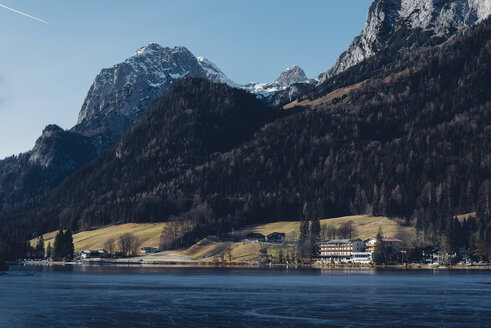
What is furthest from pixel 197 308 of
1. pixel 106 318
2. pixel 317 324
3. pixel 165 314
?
pixel 317 324

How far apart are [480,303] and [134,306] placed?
192 ft

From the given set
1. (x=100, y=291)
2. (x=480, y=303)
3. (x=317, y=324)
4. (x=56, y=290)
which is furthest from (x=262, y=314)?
(x=56, y=290)

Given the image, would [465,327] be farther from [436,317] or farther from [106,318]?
[106,318]

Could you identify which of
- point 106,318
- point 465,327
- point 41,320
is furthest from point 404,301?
point 41,320

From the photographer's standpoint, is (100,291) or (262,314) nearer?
(262,314)

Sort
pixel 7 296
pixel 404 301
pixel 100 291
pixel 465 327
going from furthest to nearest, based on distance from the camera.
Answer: pixel 100 291, pixel 7 296, pixel 404 301, pixel 465 327

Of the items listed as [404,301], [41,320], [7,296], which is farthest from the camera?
[7,296]

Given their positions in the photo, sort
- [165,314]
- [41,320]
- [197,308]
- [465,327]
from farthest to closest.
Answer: [197,308], [165,314], [41,320], [465,327]

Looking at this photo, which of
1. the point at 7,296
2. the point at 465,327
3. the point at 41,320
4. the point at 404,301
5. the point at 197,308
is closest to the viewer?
the point at 465,327

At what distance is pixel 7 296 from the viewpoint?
397 feet

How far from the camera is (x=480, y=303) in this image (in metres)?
107

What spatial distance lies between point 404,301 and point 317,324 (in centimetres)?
3379

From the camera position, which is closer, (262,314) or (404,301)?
(262,314)

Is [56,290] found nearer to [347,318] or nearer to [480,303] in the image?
[347,318]
